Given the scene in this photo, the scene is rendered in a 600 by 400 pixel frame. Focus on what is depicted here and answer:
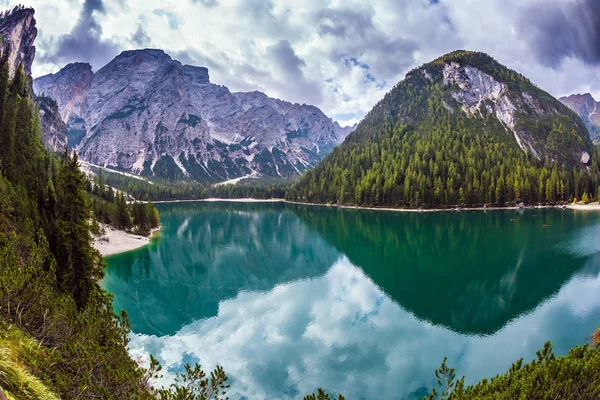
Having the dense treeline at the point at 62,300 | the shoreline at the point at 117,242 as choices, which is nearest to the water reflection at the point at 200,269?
the shoreline at the point at 117,242

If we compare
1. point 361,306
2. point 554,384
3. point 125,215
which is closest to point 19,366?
point 554,384

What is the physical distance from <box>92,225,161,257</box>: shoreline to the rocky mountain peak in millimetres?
142851

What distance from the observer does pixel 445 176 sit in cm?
15912

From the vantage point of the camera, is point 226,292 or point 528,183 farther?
point 528,183

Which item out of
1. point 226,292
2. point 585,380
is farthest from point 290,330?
point 585,380

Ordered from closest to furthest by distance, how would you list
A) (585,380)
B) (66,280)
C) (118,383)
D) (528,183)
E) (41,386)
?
(41,386), (585,380), (118,383), (66,280), (528,183)

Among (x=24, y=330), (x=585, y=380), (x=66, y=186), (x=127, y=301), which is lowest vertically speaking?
(x=127, y=301)

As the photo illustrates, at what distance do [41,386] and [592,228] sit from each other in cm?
11300

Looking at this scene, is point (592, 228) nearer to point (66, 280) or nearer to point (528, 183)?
point (528, 183)

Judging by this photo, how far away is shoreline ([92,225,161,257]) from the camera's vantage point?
74375 millimetres

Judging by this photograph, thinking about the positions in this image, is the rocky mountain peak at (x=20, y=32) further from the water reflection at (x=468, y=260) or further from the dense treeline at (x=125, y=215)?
the water reflection at (x=468, y=260)

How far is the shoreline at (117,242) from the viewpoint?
2928 inches

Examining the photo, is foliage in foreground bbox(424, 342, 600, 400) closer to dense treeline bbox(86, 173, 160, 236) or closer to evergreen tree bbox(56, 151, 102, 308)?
evergreen tree bbox(56, 151, 102, 308)

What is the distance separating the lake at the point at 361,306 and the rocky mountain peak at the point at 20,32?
166m
